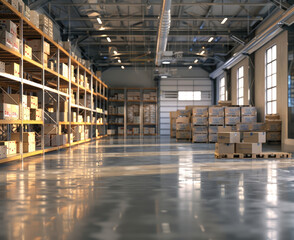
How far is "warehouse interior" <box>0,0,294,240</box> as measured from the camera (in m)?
3.24

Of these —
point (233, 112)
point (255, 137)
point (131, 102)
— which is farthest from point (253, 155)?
point (131, 102)

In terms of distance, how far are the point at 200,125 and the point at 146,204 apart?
13.9 metres

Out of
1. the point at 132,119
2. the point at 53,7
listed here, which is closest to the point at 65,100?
the point at 53,7

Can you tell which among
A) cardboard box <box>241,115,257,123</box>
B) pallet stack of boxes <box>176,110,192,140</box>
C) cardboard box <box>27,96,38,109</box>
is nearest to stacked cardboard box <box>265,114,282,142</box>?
cardboard box <box>241,115,257,123</box>

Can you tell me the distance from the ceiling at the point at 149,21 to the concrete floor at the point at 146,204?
30.5 ft

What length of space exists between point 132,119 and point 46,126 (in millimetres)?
17876

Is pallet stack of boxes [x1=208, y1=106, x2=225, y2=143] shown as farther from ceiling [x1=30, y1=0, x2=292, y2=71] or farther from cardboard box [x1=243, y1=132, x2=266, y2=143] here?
cardboard box [x1=243, y1=132, x2=266, y2=143]

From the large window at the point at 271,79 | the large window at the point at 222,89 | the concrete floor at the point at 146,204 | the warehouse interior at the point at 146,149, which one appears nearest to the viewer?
the concrete floor at the point at 146,204

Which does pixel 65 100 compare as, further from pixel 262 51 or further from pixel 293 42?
pixel 262 51

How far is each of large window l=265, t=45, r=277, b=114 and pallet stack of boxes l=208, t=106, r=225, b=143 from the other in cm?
241

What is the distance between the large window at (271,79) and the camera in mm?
16750

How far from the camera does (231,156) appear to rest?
9.30m

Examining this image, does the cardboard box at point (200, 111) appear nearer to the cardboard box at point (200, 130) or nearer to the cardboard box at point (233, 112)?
the cardboard box at point (200, 130)

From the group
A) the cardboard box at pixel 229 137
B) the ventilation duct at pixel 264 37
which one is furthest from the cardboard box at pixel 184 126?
the cardboard box at pixel 229 137
